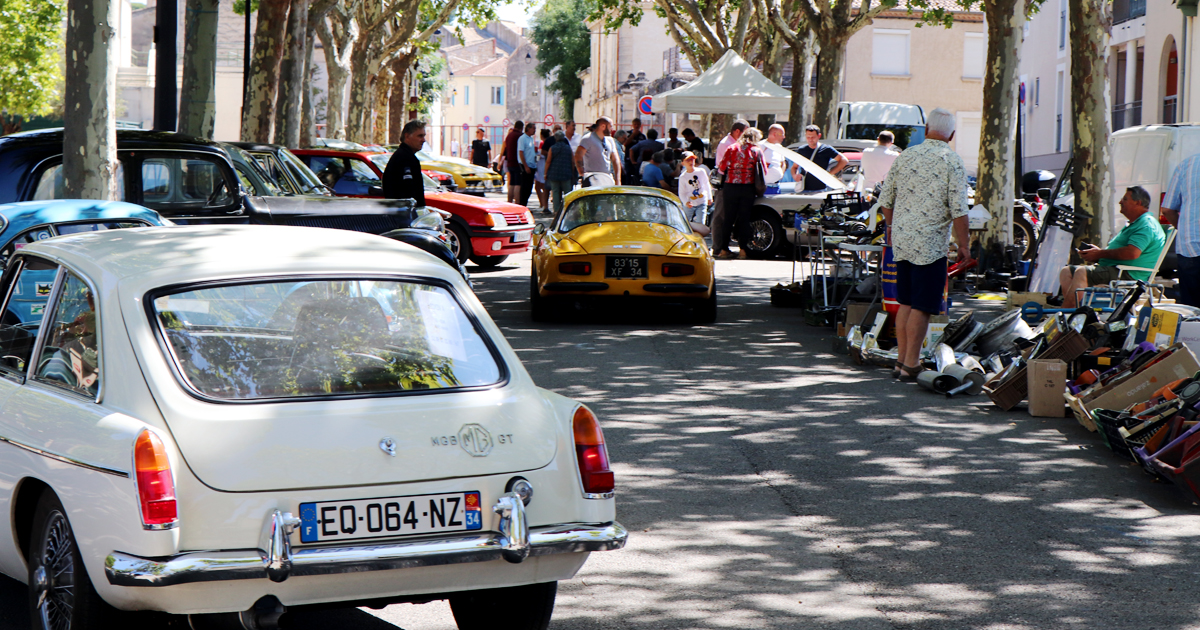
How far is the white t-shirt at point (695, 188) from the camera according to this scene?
66.3 ft

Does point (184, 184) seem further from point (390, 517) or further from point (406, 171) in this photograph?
point (390, 517)

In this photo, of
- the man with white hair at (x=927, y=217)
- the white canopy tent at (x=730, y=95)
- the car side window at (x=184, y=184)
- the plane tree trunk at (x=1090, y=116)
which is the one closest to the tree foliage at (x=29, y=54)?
the white canopy tent at (x=730, y=95)

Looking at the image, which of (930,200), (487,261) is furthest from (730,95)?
(930,200)

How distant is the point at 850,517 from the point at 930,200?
3.75 m

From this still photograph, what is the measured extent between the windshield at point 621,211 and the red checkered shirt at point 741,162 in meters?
4.42

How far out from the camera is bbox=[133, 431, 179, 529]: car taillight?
351 cm

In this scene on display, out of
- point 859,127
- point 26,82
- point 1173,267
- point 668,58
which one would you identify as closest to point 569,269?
point 1173,267

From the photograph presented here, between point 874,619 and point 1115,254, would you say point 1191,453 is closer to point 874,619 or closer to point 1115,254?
point 874,619

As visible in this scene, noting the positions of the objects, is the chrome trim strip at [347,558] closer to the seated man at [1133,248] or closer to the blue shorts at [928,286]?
the blue shorts at [928,286]

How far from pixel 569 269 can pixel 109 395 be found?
8725 mm

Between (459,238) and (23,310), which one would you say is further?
(459,238)

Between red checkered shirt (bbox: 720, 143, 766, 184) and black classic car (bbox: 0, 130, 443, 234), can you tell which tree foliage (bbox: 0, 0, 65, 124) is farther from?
black classic car (bbox: 0, 130, 443, 234)

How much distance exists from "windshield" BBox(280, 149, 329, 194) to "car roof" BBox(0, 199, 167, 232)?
611 centimetres

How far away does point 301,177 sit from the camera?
15.0 meters
